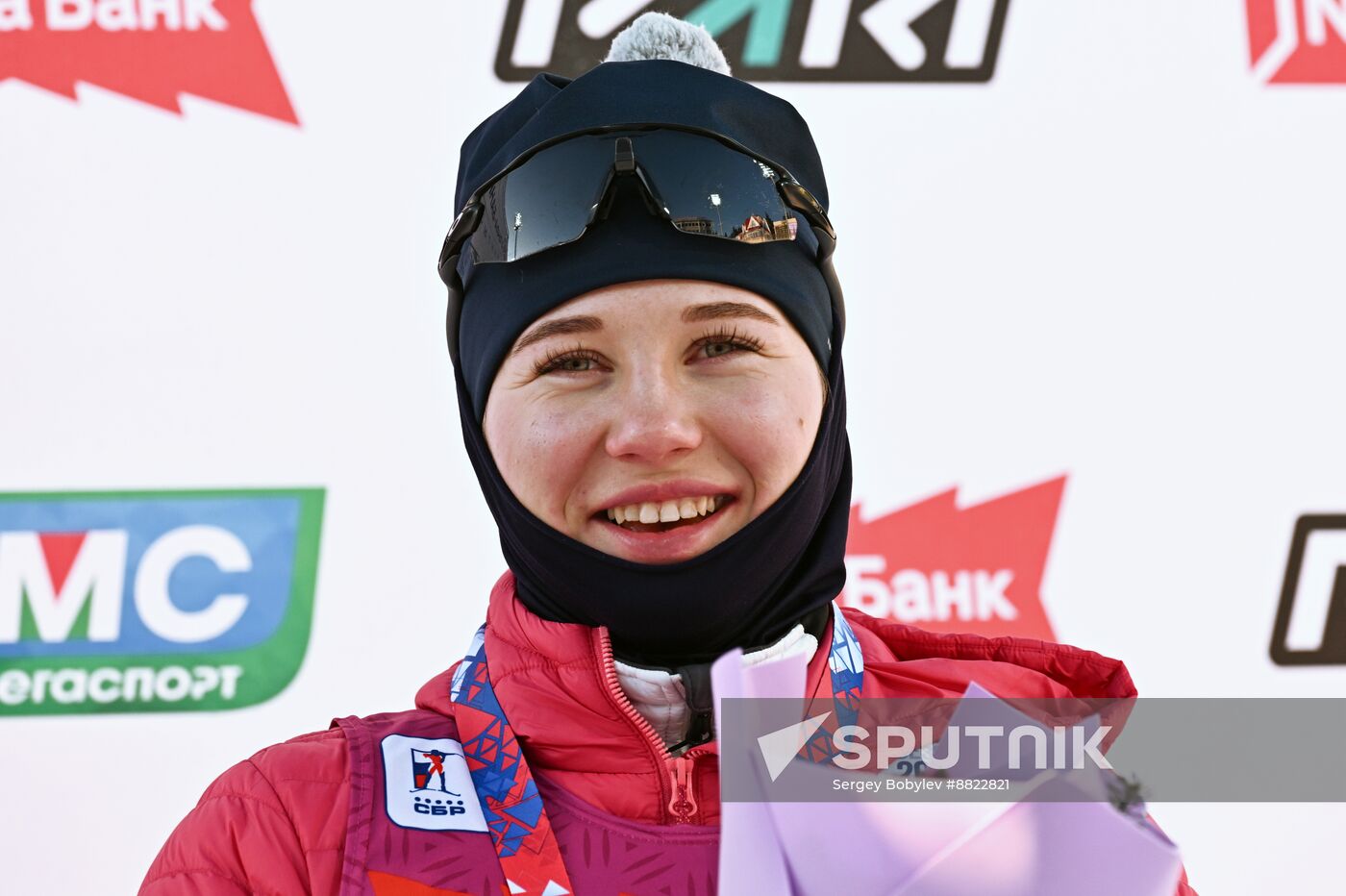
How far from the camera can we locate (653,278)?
38.8 inches

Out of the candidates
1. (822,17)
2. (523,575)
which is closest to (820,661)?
(523,575)

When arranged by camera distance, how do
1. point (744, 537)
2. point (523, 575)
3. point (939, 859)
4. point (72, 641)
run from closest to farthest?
point (939, 859)
point (744, 537)
point (523, 575)
point (72, 641)

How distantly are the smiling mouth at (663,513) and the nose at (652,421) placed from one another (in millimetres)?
46

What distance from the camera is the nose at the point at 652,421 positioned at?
926mm

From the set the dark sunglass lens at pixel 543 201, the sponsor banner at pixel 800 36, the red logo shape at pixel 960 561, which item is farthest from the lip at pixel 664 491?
the sponsor banner at pixel 800 36

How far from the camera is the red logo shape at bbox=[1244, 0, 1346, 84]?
2.20 metres

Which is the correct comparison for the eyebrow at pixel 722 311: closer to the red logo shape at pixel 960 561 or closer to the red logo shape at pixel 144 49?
the red logo shape at pixel 960 561

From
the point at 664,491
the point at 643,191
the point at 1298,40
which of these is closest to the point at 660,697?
the point at 664,491

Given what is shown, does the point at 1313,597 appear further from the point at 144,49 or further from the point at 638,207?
the point at 144,49

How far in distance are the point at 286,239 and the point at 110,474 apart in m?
0.49

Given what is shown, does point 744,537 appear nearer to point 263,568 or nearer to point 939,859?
point 939,859

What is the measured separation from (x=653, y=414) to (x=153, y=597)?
1.47m

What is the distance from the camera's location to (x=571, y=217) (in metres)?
1.03

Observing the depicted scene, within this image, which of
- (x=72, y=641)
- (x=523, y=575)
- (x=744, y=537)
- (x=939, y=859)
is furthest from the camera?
(x=72, y=641)
